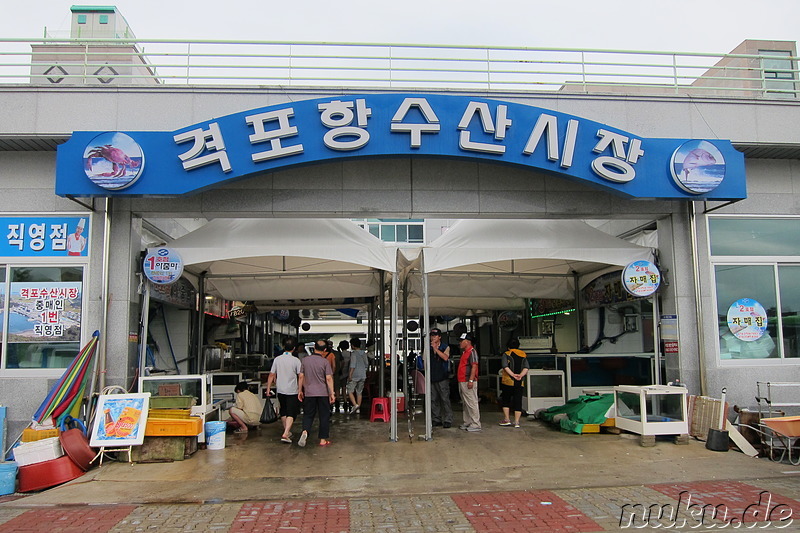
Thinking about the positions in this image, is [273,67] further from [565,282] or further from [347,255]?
[565,282]

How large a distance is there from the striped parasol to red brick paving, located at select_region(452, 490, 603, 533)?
5.61 m

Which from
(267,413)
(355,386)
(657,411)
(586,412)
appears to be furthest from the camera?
(355,386)

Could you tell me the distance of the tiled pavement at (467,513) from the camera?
18.4ft

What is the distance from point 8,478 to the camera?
7418 mm

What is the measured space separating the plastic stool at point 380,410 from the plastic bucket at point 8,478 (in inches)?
238

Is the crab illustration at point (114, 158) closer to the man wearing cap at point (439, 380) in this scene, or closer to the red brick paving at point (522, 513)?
the man wearing cap at point (439, 380)

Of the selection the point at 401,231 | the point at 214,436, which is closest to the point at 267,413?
the point at 214,436

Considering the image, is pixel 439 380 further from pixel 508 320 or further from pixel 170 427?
pixel 508 320

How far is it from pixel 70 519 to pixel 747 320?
33.2ft

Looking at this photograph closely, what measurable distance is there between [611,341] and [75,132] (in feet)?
36.4

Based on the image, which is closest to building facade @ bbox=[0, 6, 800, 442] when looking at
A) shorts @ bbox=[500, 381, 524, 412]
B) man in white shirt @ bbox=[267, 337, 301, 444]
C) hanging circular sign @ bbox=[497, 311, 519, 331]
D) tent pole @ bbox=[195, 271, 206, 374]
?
man in white shirt @ bbox=[267, 337, 301, 444]

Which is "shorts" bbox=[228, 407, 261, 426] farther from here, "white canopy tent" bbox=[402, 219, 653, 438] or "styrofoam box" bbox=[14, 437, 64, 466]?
"white canopy tent" bbox=[402, 219, 653, 438]

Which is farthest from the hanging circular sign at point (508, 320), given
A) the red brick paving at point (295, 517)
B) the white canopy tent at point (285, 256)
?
the red brick paving at point (295, 517)

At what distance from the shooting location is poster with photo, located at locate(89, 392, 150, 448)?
27.0 ft
